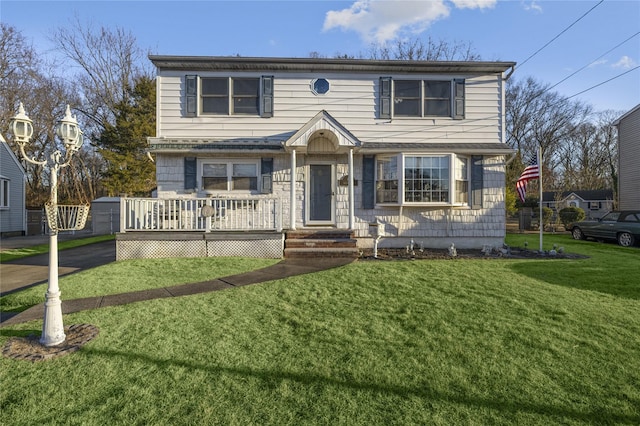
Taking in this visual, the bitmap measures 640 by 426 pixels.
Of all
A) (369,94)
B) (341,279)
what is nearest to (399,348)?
(341,279)

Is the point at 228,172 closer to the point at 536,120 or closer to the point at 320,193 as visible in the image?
the point at 320,193

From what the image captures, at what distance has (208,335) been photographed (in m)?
3.45

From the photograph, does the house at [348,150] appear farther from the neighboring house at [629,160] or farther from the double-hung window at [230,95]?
the neighboring house at [629,160]

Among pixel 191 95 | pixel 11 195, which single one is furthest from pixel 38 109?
pixel 191 95

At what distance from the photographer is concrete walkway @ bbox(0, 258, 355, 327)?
13.9 feet

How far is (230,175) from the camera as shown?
30.8 feet

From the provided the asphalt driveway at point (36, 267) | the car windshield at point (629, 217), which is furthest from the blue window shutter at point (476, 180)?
the asphalt driveway at point (36, 267)

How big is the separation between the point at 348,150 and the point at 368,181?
1.23 meters

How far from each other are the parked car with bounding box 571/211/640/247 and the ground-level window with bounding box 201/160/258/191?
45.6ft

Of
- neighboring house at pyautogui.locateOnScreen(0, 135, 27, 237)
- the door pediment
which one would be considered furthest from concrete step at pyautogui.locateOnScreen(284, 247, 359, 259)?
neighboring house at pyautogui.locateOnScreen(0, 135, 27, 237)

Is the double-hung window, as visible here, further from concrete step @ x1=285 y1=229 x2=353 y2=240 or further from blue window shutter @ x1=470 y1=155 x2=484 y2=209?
blue window shutter @ x1=470 y1=155 x2=484 y2=209

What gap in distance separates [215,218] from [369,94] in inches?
237

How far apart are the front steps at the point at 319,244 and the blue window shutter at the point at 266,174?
5.65 ft

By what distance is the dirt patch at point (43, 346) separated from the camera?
3053 mm
